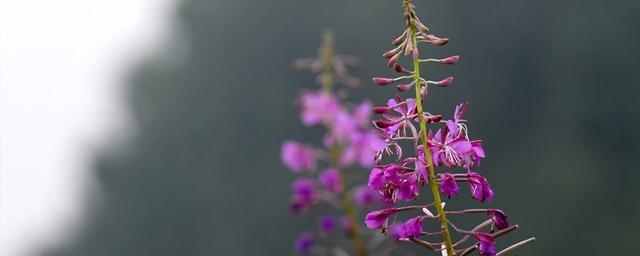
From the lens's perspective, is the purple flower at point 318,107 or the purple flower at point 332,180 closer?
the purple flower at point 332,180

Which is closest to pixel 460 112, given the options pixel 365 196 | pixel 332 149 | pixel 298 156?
pixel 365 196

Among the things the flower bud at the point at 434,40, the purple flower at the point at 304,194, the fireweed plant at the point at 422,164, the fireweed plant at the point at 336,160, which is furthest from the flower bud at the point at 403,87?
the purple flower at the point at 304,194

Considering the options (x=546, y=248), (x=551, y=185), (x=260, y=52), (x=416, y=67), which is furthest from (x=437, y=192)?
(x=260, y=52)

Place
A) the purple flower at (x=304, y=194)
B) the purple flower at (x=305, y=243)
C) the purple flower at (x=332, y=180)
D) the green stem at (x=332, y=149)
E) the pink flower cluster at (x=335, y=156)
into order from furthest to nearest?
the purple flower at (x=305, y=243)
the purple flower at (x=304, y=194)
the purple flower at (x=332, y=180)
the pink flower cluster at (x=335, y=156)
the green stem at (x=332, y=149)

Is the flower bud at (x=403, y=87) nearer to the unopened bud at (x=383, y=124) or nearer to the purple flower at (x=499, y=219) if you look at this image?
the unopened bud at (x=383, y=124)

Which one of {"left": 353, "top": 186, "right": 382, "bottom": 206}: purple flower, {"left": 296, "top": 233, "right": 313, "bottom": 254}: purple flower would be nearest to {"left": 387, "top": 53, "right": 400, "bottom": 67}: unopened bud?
{"left": 353, "top": 186, "right": 382, "bottom": 206}: purple flower

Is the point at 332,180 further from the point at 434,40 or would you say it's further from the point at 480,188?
the point at 480,188
